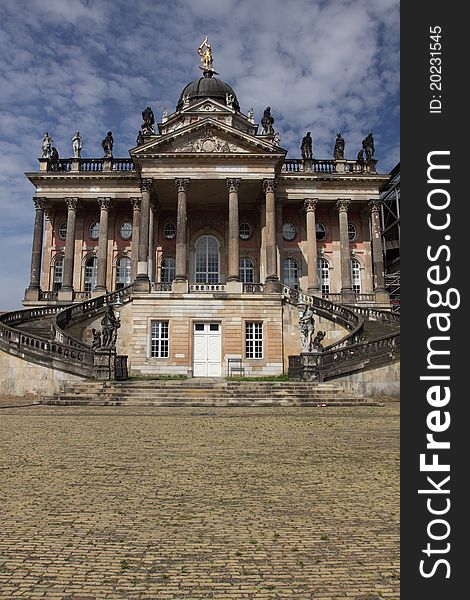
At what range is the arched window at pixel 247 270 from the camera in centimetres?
3816

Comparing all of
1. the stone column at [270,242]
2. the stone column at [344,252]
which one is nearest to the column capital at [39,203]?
the stone column at [270,242]

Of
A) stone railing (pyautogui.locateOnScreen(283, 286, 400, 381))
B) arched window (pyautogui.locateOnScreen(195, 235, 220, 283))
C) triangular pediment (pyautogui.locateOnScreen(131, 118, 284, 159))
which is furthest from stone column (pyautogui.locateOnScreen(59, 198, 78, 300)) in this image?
stone railing (pyautogui.locateOnScreen(283, 286, 400, 381))

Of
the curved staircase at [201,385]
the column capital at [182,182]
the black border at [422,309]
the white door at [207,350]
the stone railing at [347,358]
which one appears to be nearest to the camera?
the black border at [422,309]

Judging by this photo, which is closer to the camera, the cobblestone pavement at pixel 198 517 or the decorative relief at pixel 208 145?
the cobblestone pavement at pixel 198 517

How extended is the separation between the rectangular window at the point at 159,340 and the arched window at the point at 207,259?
854 cm

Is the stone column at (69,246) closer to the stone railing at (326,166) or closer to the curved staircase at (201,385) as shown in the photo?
the curved staircase at (201,385)

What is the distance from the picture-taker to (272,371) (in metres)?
29.2

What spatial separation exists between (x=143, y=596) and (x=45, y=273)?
38951 millimetres

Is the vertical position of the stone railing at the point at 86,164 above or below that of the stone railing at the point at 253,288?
above

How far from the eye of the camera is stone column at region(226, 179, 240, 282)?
30.8 m

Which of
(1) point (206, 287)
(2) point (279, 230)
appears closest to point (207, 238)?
(2) point (279, 230)

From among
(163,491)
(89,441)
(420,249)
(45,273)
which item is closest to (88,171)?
(45,273)

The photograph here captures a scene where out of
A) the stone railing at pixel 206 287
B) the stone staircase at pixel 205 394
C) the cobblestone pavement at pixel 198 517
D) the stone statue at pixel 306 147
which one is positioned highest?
the stone statue at pixel 306 147

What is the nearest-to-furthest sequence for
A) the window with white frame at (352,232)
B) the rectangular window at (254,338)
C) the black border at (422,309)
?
the black border at (422,309) < the rectangular window at (254,338) < the window with white frame at (352,232)
